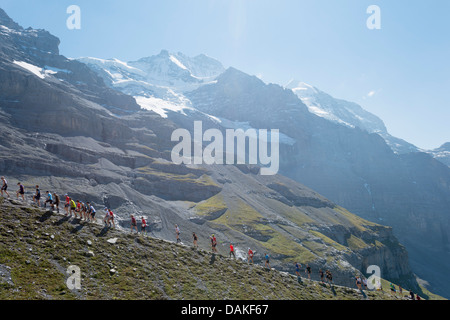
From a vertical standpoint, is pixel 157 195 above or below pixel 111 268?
below

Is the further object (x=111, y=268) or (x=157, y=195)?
(x=157, y=195)

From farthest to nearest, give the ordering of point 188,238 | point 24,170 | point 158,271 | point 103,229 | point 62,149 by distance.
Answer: point 62,149 < point 24,170 < point 188,238 < point 103,229 < point 158,271

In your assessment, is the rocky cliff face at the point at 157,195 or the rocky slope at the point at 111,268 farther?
the rocky cliff face at the point at 157,195

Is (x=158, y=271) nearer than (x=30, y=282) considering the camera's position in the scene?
No

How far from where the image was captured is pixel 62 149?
166 m

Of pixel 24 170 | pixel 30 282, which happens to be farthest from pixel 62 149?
pixel 30 282

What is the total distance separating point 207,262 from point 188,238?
81.7m

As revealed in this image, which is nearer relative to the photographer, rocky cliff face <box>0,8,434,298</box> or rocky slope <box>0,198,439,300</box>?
rocky slope <box>0,198,439,300</box>

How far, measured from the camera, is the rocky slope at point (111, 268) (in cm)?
2320

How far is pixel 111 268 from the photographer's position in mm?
28172

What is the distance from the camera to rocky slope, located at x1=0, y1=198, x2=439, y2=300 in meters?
23.2
